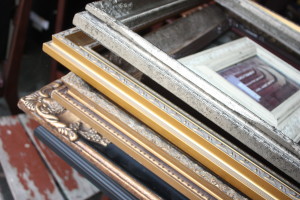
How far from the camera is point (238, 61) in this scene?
38.5 inches

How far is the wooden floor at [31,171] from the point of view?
1107 mm

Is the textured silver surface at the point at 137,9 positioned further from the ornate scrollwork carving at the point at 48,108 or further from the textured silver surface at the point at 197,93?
the ornate scrollwork carving at the point at 48,108

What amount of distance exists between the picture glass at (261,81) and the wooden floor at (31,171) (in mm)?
605

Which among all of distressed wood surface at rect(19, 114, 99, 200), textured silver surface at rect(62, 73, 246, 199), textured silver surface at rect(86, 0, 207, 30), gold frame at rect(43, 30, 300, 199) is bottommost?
distressed wood surface at rect(19, 114, 99, 200)

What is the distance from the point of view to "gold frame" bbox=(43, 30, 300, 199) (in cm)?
67

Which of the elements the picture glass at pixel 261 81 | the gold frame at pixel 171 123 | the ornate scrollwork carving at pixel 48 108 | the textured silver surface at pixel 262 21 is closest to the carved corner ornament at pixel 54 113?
the ornate scrollwork carving at pixel 48 108

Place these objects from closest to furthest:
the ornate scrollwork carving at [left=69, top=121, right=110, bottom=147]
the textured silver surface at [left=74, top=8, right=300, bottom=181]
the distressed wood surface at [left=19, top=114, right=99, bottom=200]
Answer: the textured silver surface at [left=74, top=8, right=300, bottom=181], the ornate scrollwork carving at [left=69, top=121, right=110, bottom=147], the distressed wood surface at [left=19, top=114, right=99, bottom=200]

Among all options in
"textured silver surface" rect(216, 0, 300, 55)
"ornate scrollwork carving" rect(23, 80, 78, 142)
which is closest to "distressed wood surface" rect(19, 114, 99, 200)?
"ornate scrollwork carving" rect(23, 80, 78, 142)

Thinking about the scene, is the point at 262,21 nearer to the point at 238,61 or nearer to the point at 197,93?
the point at 238,61

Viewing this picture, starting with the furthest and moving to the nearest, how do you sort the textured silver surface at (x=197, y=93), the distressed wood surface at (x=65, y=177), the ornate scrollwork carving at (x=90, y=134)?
1. the distressed wood surface at (x=65, y=177)
2. the ornate scrollwork carving at (x=90, y=134)
3. the textured silver surface at (x=197, y=93)

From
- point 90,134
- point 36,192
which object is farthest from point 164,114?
point 36,192

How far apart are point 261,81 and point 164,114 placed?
1.27 ft

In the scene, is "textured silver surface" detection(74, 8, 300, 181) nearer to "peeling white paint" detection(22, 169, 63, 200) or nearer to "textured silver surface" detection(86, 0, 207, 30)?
"textured silver surface" detection(86, 0, 207, 30)

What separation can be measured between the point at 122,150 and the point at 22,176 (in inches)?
20.1
